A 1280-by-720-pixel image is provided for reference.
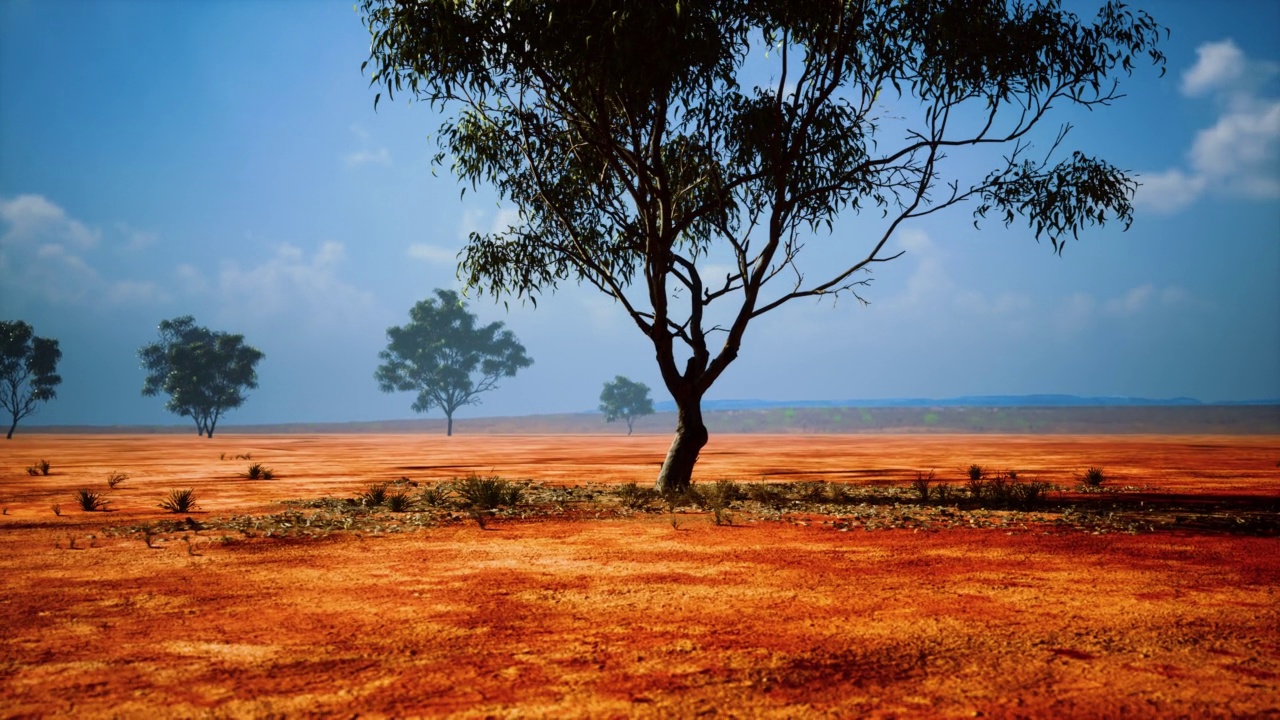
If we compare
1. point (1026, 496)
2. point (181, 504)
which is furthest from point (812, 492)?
point (181, 504)

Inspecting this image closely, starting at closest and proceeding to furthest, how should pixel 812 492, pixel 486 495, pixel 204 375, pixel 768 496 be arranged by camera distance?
pixel 486 495 → pixel 768 496 → pixel 812 492 → pixel 204 375

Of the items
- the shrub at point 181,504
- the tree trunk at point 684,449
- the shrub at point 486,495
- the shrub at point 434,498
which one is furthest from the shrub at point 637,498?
the shrub at point 181,504

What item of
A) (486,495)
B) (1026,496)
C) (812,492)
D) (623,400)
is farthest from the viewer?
(623,400)

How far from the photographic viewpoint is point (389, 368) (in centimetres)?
10438

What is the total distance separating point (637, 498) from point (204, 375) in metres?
87.2

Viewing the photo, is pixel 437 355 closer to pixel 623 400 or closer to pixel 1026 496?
pixel 623 400

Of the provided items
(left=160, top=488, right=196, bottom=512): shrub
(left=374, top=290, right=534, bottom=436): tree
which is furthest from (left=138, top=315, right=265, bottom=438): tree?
(left=160, top=488, right=196, bottom=512): shrub

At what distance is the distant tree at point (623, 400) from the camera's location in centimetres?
11794

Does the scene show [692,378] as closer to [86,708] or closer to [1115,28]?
→ [1115,28]

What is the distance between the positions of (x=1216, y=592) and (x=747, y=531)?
19.4ft

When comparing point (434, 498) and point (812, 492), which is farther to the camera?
point (812, 492)

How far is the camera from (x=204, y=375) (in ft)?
293

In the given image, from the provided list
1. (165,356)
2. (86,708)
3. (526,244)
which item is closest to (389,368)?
(165,356)

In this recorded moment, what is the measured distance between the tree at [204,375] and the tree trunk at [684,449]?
8110 centimetres
